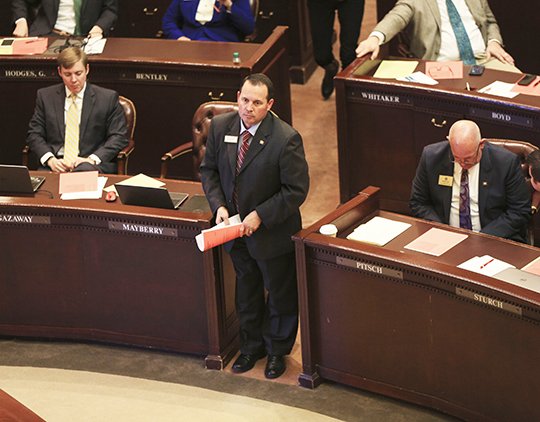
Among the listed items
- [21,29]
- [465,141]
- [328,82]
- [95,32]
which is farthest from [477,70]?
[21,29]

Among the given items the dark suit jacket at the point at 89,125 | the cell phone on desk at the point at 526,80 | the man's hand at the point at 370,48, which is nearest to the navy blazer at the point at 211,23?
the man's hand at the point at 370,48

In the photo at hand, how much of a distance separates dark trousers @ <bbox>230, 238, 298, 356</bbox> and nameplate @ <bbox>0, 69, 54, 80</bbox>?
111 inches

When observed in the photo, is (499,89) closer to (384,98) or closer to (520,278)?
(384,98)

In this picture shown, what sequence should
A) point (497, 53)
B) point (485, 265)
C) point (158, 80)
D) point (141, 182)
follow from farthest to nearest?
1. point (158, 80)
2. point (497, 53)
3. point (141, 182)
4. point (485, 265)

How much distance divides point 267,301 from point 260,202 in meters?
0.63

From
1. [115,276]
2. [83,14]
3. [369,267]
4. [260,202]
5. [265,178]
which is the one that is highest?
[83,14]

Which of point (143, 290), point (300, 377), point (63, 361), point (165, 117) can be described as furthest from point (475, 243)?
point (165, 117)

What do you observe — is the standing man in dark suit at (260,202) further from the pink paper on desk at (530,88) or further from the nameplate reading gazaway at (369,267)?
the pink paper on desk at (530,88)

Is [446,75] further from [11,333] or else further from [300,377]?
[11,333]

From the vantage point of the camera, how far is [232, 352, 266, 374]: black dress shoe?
6500 mm

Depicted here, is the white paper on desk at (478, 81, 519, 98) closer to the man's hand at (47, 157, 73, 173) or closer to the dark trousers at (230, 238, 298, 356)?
the dark trousers at (230, 238, 298, 356)

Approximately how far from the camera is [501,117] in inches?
287

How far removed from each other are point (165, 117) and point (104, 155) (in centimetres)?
105

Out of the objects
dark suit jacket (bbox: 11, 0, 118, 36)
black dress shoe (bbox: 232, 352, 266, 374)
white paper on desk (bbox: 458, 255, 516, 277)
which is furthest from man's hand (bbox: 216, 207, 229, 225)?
dark suit jacket (bbox: 11, 0, 118, 36)
